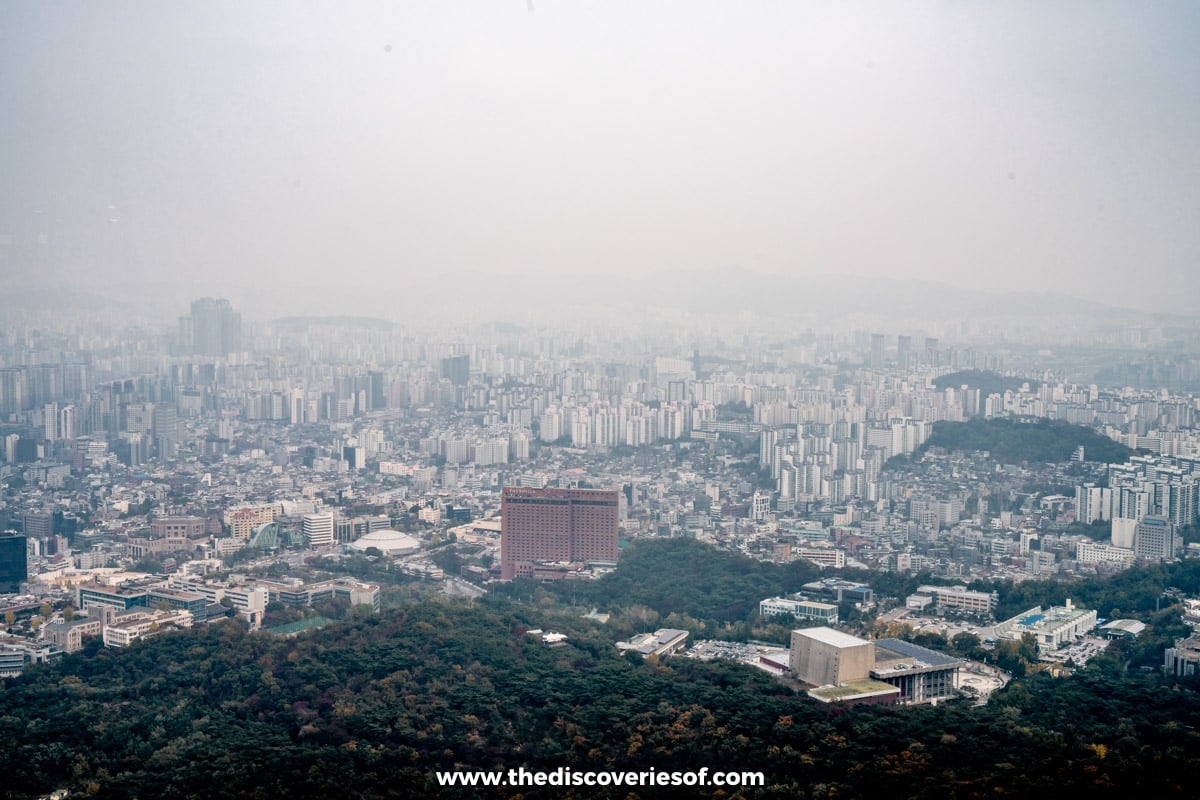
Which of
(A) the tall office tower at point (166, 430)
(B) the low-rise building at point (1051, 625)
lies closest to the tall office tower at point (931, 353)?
(B) the low-rise building at point (1051, 625)

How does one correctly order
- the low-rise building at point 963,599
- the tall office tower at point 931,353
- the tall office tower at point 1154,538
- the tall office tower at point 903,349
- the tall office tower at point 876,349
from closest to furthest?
1. the low-rise building at point 963,599
2. the tall office tower at point 1154,538
3. the tall office tower at point 931,353
4. the tall office tower at point 903,349
5. the tall office tower at point 876,349

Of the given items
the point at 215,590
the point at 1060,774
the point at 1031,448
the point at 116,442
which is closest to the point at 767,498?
the point at 1031,448

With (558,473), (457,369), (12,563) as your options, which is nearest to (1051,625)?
(558,473)

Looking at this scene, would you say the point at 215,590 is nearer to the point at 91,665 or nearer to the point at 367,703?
the point at 91,665

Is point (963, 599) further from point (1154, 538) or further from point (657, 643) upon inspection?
point (1154, 538)

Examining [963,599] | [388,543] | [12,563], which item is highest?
[963,599]

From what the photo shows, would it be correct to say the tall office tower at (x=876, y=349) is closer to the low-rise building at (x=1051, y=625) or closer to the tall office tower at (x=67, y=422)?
the low-rise building at (x=1051, y=625)

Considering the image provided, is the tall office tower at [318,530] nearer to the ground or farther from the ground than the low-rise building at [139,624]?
nearer to the ground
